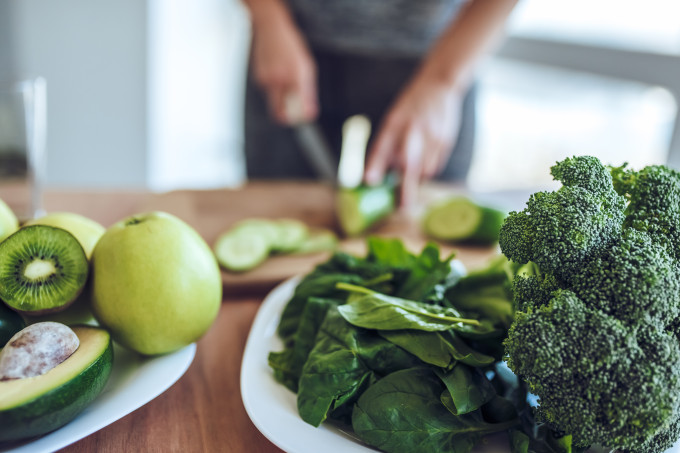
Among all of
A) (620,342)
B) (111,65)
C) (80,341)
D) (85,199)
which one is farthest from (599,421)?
(111,65)

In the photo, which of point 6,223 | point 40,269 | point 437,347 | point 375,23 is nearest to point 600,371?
point 437,347

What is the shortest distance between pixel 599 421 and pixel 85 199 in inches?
52.6

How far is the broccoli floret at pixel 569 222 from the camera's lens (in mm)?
542

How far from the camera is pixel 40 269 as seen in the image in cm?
62

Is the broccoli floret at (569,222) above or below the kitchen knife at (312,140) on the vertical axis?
above

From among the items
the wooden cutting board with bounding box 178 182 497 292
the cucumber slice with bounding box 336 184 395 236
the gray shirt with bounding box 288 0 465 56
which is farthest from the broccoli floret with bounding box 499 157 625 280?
the gray shirt with bounding box 288 0 465 56

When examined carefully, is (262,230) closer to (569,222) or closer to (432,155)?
(432,155)

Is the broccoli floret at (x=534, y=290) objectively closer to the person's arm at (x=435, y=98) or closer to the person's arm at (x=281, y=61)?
the person's arm at (x=435, y=98)

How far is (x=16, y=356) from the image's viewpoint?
0.53 m

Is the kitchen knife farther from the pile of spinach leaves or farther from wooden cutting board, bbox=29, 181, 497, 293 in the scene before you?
the pile of spinach leaves

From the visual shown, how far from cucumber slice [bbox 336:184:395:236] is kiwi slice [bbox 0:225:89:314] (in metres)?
0.85

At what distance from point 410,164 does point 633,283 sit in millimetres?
1060

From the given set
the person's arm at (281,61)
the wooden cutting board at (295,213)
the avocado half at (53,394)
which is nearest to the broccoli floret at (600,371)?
the avocado half at (53,394)

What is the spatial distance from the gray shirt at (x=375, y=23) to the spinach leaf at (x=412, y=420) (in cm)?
127
